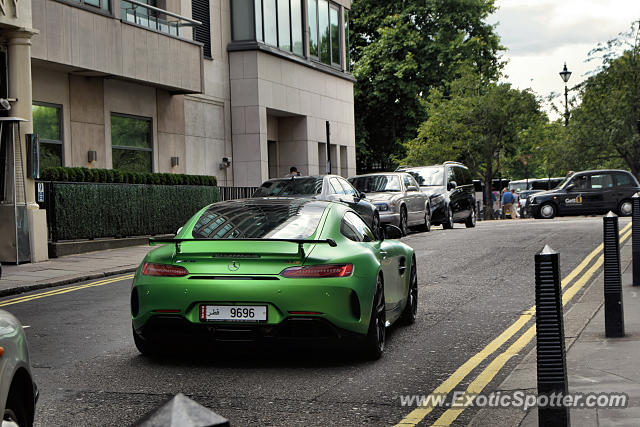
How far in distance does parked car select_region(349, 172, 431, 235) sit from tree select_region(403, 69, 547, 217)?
22.2 metres

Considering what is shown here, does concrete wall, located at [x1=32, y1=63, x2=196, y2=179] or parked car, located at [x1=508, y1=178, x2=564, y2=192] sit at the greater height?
concrete wall, located at [x1=32, y1=63, x2=196, y2=179]

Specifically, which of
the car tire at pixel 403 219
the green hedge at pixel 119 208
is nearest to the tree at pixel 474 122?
the green hedge at pixel 119 208

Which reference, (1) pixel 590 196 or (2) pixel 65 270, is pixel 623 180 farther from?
(2) pixel 65 270

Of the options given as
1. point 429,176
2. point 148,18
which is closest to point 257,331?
point 148,18

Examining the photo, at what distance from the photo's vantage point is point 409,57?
4991 centimetres

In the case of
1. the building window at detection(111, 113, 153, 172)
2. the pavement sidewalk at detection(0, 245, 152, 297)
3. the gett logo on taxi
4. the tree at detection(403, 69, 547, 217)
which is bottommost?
the pavement sidewalk at detection(0, 245, 152, 297)

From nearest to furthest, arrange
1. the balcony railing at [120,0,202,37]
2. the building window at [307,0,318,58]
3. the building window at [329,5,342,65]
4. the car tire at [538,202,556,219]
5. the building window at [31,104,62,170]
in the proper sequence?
1. the building window at [31,104,62,170]
2. the balcony railing at [120,0,202,37]
3. the car tire at [538,202,556,219]
4. the building window at [307,0,318,58]
5. the building window at [329,5,342,65]

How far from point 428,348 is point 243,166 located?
24279 mm

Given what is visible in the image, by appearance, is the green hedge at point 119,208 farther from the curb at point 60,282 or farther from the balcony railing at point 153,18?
the balcony railing at point 153,18

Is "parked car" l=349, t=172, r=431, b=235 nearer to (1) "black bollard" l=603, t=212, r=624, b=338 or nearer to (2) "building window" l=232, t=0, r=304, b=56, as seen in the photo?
(2) "building window" l=232, t=0, r=304, b=56

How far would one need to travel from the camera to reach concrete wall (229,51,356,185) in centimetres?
3200

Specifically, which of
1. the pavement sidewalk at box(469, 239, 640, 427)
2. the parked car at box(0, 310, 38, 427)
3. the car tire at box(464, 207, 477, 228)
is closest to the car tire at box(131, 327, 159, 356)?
the pavement sidewalk at box(469, 239, 640, 427)

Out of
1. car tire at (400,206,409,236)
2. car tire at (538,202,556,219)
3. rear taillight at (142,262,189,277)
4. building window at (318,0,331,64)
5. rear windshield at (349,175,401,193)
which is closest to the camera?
rear taillight at (142,262,189,277)

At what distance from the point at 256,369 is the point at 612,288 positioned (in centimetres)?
342
